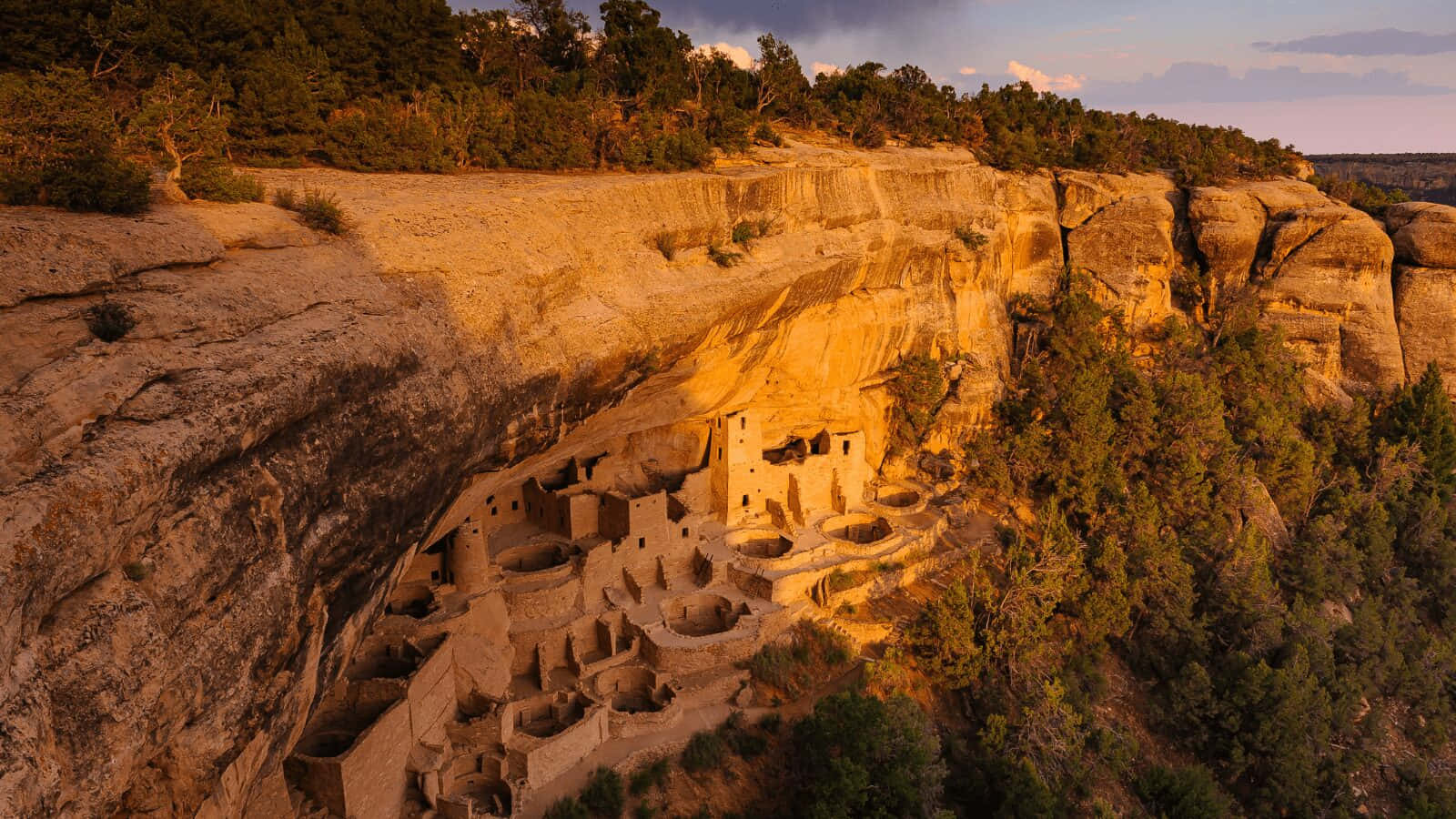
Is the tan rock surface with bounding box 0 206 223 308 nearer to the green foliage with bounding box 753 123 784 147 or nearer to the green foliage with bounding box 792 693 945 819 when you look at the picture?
the green foliage with bounding box 792 693 945 819

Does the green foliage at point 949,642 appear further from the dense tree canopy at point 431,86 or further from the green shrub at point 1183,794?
the dense tree canopy at point 431,86

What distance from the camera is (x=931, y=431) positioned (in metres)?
28.1

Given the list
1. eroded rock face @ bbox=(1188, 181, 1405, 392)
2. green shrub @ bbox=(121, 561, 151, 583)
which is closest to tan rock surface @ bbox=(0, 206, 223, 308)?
green shrub @ bbox=(121, 561, 151, 583)

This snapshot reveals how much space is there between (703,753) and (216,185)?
Result: 14.3 meters

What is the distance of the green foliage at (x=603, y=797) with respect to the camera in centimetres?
1650

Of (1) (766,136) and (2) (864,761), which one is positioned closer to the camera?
(2) (864,761)

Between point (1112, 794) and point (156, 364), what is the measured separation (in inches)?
919

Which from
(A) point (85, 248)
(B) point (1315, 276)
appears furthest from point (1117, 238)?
(A) point (85, 248)

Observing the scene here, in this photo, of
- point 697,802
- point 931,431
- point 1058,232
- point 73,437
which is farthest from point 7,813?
point 1058,232

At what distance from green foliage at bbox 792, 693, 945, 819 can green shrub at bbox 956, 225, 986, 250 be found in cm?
1434

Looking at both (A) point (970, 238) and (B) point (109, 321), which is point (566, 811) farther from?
(A) point (970, 238)

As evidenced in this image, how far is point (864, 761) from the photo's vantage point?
1788 centimetres

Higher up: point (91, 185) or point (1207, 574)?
point (91, 185)

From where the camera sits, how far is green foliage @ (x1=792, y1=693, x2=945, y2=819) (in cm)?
1739
